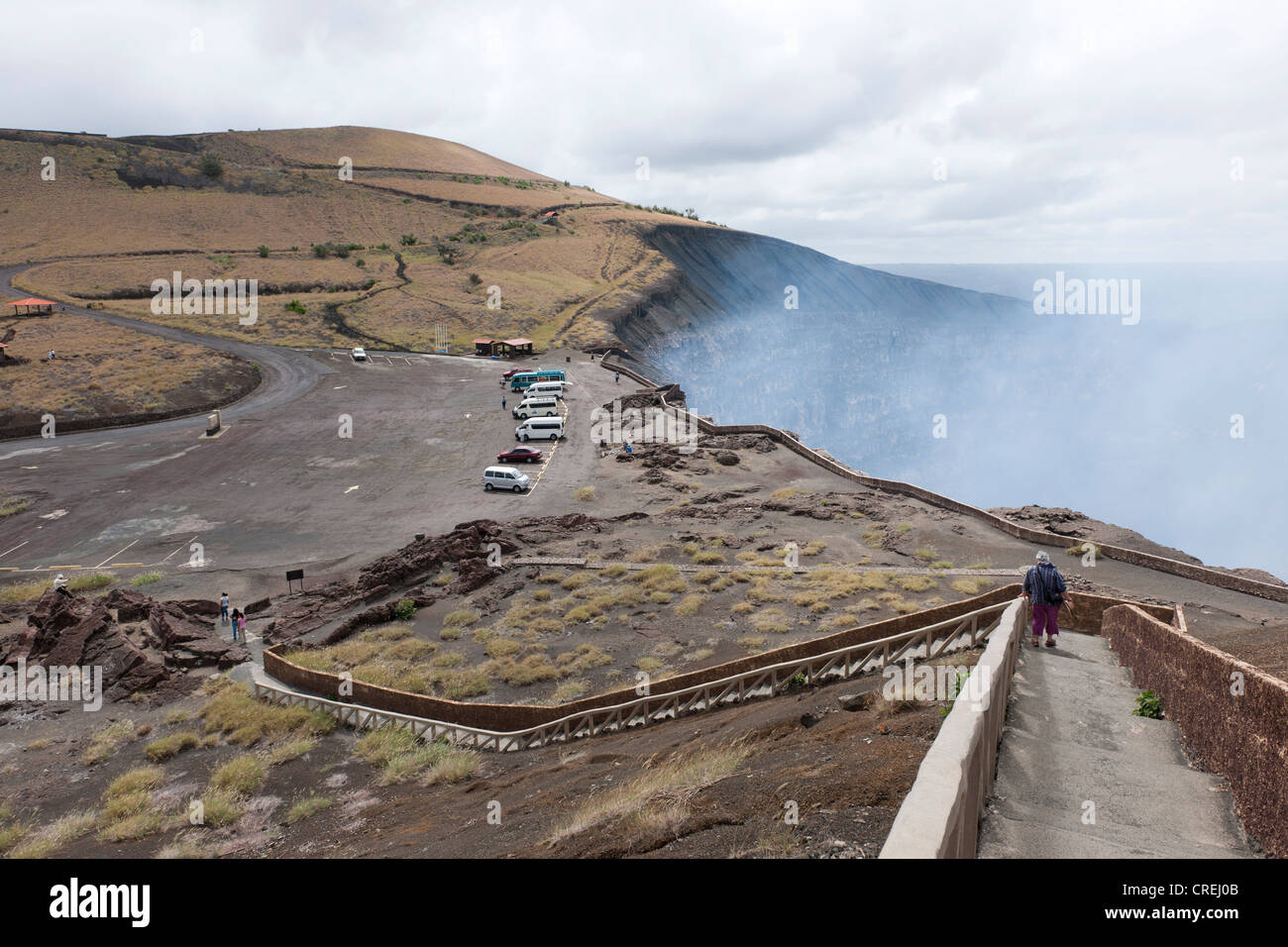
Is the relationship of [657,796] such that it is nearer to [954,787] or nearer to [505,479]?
[954,787]

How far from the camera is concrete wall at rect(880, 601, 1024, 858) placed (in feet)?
13.3

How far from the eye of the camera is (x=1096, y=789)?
22.3ft

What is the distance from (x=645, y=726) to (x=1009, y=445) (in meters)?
163

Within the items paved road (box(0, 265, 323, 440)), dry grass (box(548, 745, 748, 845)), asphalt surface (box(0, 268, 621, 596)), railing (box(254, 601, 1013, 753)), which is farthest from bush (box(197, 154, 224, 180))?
dry grass (box(548, 745, 748, 845))

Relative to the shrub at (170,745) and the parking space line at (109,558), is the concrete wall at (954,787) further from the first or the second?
the parking space line at (109,558)

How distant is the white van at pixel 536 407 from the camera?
52281 millimetres

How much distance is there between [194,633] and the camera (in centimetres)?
2502

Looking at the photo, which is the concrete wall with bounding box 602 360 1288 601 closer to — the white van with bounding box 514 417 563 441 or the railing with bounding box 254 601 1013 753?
the white van with bounding box 514 417 563 441

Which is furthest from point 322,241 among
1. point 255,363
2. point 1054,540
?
point 1054,540

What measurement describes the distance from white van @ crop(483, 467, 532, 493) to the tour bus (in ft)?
63.8

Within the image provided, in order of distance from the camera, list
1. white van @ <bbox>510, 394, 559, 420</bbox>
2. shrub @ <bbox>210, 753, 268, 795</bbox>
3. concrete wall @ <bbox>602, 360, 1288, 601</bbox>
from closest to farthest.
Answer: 1. shrub @ <bbox>210, 753, 268, 795</bbox>
2. concrete wall @ <bbox>602, 360, 1288, 601</bbox>
3. white van @ <bbox>510, 394, 559, 420</bbox>

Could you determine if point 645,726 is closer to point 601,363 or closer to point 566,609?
point 566,609

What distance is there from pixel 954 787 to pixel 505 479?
120 ft

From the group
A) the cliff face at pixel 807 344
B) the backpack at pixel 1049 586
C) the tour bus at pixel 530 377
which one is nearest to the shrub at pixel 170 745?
the backpack at pixel 1049 586
